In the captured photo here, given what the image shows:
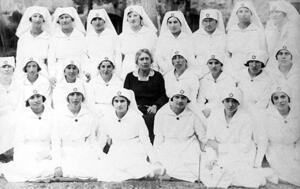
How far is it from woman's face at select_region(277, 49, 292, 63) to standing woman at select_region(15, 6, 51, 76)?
2425 millimetres

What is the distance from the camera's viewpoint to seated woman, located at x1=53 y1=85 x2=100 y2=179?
4.19m

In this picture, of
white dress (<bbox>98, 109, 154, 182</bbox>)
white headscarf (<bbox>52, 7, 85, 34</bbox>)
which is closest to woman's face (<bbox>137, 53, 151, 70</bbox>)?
white dress (<bbox>98, 109, 154, 182</bbox>)

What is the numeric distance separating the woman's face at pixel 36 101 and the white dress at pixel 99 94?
513 millimetres

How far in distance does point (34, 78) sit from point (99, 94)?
0.72 metres

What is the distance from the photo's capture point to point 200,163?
411cm

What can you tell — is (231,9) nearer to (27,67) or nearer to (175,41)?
(175,41)

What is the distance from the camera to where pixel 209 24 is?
409 centimetres

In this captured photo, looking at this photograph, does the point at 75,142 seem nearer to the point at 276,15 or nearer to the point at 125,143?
the point at 125,143

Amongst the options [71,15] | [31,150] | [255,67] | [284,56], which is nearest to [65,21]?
[71,15]

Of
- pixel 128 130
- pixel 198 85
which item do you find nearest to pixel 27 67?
pixel 128 130

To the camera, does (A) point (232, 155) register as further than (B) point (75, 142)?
No

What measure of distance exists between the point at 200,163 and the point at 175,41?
1283mm

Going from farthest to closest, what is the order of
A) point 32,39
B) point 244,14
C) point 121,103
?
1. point 32,39
2. point 121,103
3. point 244,14

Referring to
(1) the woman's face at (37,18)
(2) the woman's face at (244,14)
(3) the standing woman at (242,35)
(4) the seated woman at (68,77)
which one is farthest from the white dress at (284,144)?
(1) the woman's face at (37,18)
